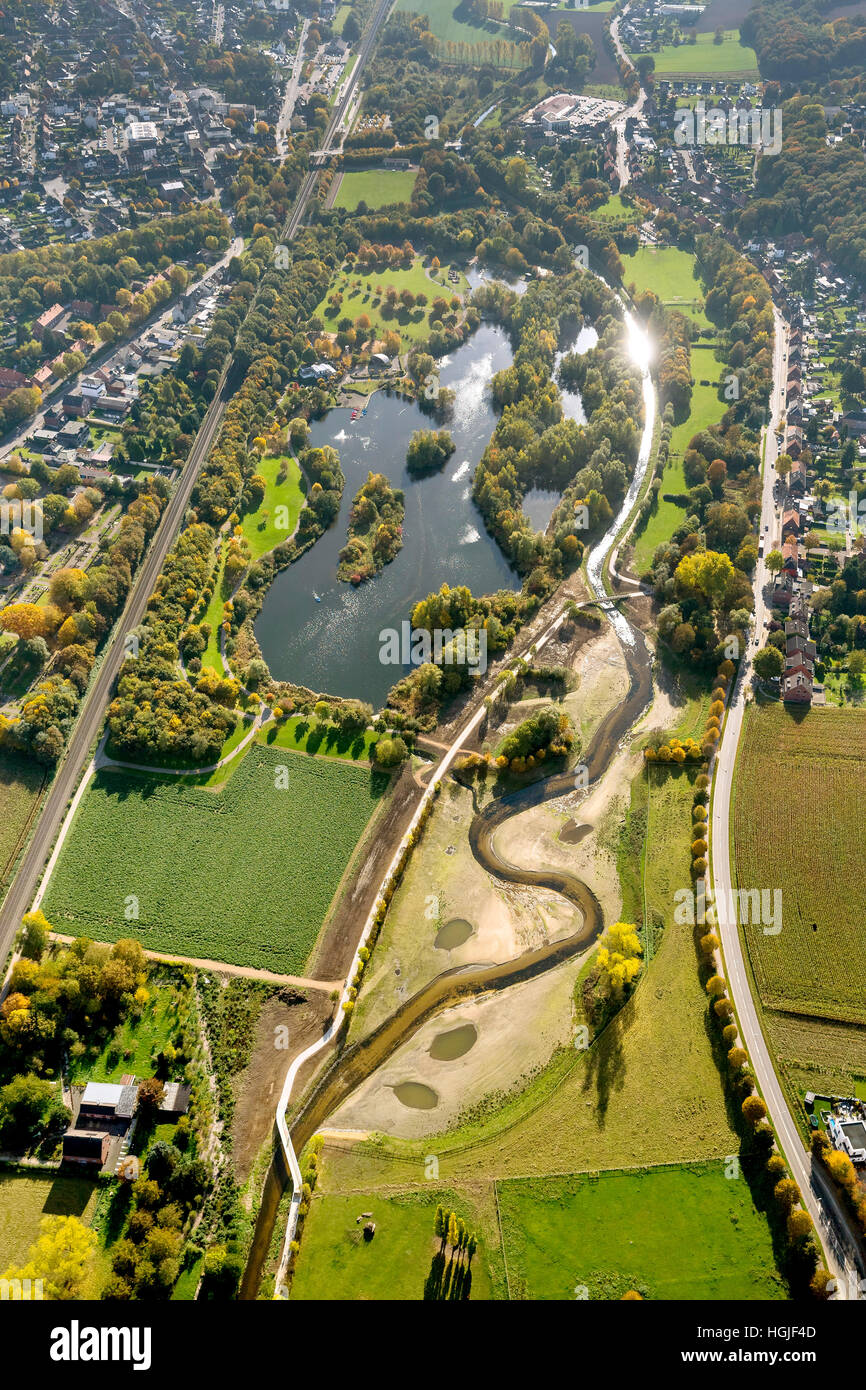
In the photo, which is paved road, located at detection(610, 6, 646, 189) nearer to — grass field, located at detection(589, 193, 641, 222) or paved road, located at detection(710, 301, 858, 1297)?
grass field, located at detection(589, 193, 641, 222)

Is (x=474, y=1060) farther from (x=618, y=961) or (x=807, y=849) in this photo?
(x=807, y=849)

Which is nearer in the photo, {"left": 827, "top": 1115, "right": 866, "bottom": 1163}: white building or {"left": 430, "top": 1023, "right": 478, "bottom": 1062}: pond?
{"left": 827, "top": 1115, "right": 866, "bottom": 1163}: white building

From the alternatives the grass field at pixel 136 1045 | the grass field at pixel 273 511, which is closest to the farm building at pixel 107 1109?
the grass field at pixel 136 1045

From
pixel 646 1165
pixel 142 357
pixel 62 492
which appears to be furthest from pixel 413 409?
pixel 646 1165

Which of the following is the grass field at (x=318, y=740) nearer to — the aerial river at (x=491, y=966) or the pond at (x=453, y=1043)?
the aerial river at (x=491, y=966)

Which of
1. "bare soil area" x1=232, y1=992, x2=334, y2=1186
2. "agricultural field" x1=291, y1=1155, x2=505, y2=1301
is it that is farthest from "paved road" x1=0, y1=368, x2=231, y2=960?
"agricultural field" x1=291, y1=1155, x2=505, y2=1301

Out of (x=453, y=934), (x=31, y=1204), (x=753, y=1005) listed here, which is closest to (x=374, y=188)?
(x=453, y=934)

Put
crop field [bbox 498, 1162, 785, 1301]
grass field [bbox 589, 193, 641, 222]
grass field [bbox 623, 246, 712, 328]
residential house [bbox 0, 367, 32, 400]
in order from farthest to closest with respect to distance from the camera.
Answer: grass field [bbox 589, 193, 641, 222] < grass field [bbox 623, 246, 712, 328] < residential house [bbox 0, 367, 32, 400] < crop field [bbox 498, 1162, 785, 1301]
